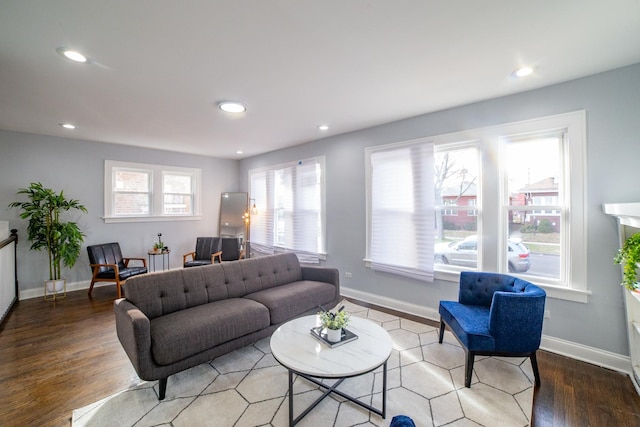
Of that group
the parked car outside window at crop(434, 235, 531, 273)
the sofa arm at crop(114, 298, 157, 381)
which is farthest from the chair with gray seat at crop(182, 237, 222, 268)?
the parked car outside window at crop(434, 235, 531, 273)

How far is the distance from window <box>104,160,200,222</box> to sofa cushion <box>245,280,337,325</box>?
11.9ft

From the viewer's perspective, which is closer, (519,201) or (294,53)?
(294,53)

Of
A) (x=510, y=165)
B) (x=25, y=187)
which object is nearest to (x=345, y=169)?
(x=510, y=165)

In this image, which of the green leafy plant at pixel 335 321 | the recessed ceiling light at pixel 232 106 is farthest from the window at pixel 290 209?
the green leafy plant at pixel 335 321

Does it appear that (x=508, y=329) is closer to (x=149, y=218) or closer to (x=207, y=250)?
(x=207, y=250)

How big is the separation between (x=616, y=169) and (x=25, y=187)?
24.2 ft

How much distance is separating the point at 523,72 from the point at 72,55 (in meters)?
3.61

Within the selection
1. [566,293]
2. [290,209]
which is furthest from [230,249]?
[566,293]

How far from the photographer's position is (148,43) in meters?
1.87

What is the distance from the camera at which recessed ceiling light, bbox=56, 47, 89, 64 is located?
6.33ft

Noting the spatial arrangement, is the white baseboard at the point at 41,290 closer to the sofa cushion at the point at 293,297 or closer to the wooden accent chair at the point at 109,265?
the wooden accent chair at the point at 109,265

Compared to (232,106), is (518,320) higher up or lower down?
lower down

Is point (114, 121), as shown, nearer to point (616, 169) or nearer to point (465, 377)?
point (465, 377)

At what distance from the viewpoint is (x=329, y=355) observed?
177cm
